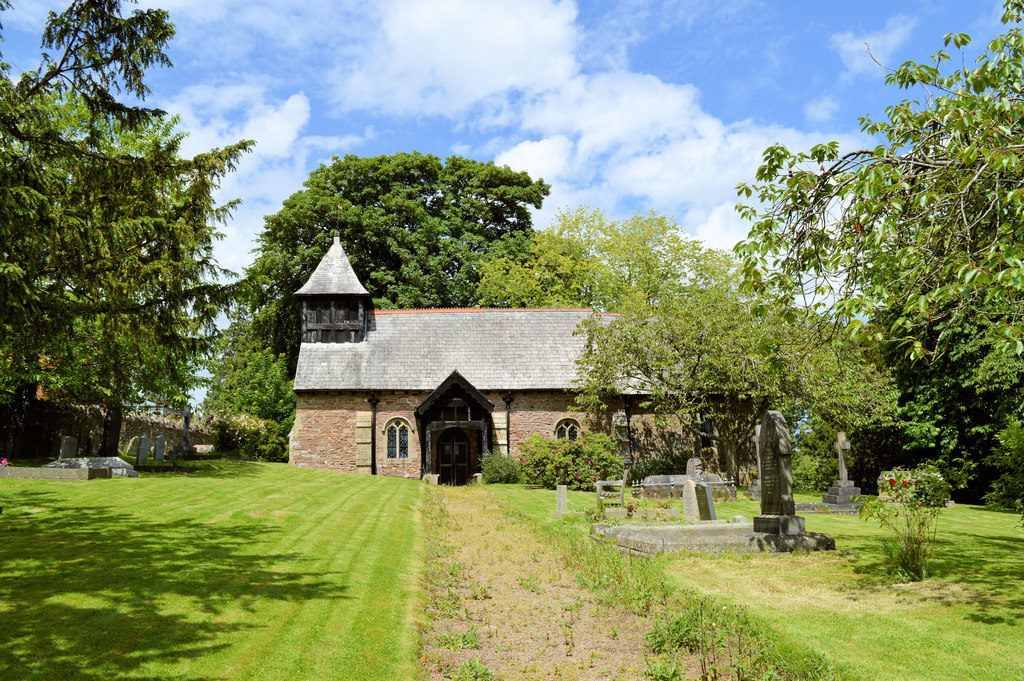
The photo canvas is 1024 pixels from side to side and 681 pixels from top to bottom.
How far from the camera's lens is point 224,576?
29.2 ft

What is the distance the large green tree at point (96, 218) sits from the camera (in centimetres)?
1009

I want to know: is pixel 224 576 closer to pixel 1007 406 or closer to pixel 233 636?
pixel 233 636

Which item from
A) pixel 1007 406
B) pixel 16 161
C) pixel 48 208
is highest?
pixel 16 161

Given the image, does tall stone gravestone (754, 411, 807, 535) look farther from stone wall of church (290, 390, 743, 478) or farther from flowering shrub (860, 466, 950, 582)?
stone wall of church (290, 390, 743, 478)

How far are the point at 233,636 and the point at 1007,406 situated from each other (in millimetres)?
26163

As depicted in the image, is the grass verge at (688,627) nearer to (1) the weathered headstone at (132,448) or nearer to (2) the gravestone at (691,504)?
(2) the gravestone at (691,504)

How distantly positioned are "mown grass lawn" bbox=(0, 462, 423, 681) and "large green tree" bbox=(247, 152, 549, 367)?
85.2 feet

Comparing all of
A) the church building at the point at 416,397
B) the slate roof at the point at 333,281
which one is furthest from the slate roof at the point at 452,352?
the slate roof at the point at 333,281

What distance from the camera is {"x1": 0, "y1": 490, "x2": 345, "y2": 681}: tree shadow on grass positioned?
602 centimetres

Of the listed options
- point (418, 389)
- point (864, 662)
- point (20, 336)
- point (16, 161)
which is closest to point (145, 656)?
point (864, 662)

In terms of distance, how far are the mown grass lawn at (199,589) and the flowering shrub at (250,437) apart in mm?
15067

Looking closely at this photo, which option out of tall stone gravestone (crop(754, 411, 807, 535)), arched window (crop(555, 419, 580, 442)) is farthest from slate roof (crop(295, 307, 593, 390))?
tall stone gravestone (crop(754, 411, 807, 535))

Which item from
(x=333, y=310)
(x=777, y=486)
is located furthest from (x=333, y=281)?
(x=777, y=486)

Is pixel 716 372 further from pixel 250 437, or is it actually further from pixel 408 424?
pixel 250 437
